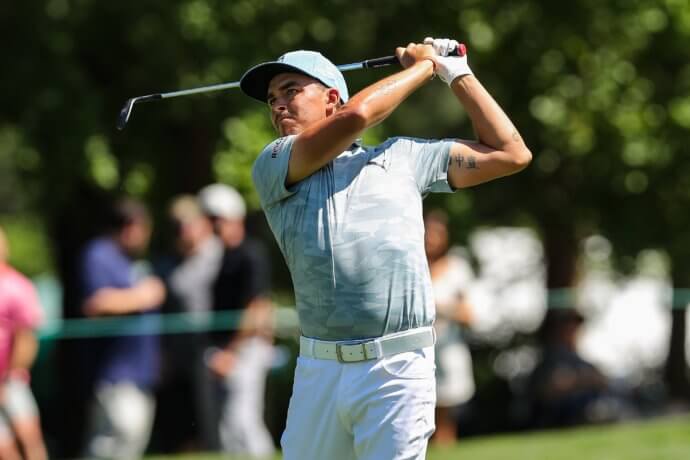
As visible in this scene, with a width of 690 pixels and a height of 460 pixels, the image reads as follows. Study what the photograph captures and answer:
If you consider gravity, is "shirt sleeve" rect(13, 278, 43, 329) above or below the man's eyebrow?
below

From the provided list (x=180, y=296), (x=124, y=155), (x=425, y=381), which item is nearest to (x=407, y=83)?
(x=425, y=381)

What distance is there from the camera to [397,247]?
16.1ft

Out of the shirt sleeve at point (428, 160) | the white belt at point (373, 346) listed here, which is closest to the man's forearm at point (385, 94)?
the shirt sleeve at point (428, 160)

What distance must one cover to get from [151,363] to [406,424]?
5775 millimetres

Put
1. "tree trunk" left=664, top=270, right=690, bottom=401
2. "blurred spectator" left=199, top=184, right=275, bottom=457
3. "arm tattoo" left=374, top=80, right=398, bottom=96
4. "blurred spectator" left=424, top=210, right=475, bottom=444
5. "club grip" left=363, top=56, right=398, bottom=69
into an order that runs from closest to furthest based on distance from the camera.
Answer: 1. "arm tattoo" left=374, top=80, right=398, bottom=96
2. "club grip" left=363, top=56, right=398, bottom=69
3. "blurred spectator" left=199, top=184, right=275, bottom=457
4. "blurred spectator" left=424, top=210, right=475, bottom=444
5. "tree trunk" left=664, top=270, right=690, bottom=401

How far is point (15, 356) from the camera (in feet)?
32.1

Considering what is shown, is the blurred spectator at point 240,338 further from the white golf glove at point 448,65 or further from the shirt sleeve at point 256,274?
the white golf glove at point 448,65

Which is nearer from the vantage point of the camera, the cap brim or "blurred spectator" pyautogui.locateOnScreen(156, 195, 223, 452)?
the cap brim

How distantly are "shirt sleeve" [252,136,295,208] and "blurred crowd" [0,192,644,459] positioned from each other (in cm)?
503

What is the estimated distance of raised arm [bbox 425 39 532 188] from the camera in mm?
5152

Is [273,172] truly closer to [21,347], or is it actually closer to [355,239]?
[355,239]

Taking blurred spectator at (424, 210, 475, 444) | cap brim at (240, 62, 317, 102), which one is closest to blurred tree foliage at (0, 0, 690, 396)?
blurred spectator at (424, 210, 475, 444)

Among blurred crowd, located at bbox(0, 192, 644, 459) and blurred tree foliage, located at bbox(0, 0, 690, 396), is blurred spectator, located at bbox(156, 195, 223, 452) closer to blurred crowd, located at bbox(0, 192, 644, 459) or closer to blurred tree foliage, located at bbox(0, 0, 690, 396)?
blurred crowd, located at bbox(0, 192, 644, 459)

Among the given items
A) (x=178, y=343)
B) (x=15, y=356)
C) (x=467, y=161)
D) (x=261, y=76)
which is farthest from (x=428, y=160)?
(x=178, y=343)
